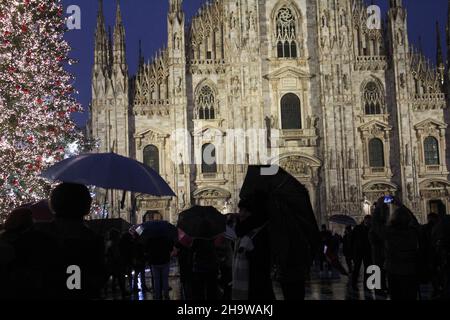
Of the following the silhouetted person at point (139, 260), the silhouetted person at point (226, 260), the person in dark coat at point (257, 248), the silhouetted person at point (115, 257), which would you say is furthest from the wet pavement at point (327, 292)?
the person in dark coat at point (257, 248)

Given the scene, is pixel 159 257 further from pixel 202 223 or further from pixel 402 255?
pixel 402 255

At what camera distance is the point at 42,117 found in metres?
18.9

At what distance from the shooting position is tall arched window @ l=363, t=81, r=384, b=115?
38.0 metres

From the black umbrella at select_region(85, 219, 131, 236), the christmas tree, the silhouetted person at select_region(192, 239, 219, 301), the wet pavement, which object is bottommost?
the wet pavement

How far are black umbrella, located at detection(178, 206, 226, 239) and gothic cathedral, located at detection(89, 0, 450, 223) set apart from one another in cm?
2377

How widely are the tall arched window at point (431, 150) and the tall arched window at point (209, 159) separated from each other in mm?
12955

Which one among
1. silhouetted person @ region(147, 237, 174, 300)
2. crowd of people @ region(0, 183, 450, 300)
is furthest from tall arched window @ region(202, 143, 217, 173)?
silhouetted person @ region(147, 237, 174, 300)

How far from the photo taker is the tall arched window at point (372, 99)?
38000 mm

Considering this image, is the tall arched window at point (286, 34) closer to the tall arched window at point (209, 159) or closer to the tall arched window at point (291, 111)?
the tall arched window at point (291, 111)

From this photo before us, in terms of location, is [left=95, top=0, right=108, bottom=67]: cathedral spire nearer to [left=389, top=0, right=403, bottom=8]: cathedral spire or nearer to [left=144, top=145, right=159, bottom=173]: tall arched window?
[left=144, top=145, right=159, bottom=173]: tall arched window

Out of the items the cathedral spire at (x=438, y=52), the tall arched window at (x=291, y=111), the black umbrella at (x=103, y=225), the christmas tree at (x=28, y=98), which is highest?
the cathedral spire at (x=438, y=52)
